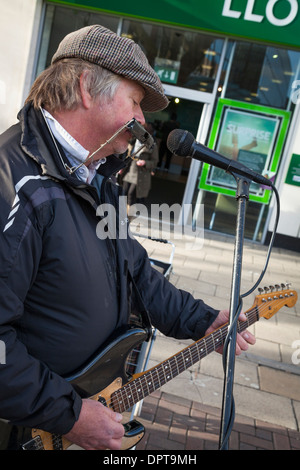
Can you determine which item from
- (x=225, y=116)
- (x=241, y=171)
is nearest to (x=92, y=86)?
(x=241, y=171)

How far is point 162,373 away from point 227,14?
808 cm

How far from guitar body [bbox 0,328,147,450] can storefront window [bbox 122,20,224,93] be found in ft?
26.8

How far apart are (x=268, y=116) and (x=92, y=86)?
8020mm

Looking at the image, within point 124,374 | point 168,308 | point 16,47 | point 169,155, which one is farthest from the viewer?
point 169,155

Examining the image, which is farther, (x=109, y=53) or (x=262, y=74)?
(x=262, y=74)

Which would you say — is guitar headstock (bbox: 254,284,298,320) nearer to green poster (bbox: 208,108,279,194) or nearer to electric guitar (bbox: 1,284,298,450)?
electric guitar (bbox: 1,284,298,450)

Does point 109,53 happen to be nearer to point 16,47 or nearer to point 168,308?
point 168,308

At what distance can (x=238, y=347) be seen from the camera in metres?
2.13

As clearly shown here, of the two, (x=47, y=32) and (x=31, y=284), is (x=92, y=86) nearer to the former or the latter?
(x=31, y=284)

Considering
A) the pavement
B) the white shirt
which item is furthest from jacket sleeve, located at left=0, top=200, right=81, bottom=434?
the pavement

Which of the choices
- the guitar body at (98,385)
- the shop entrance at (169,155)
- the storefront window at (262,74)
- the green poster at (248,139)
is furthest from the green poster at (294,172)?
the guitar body at (98,385)

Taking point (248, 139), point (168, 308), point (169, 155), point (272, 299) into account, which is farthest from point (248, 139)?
point (168, 308)

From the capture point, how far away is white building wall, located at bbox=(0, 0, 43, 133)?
945 centimetres

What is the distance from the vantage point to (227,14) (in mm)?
8500
